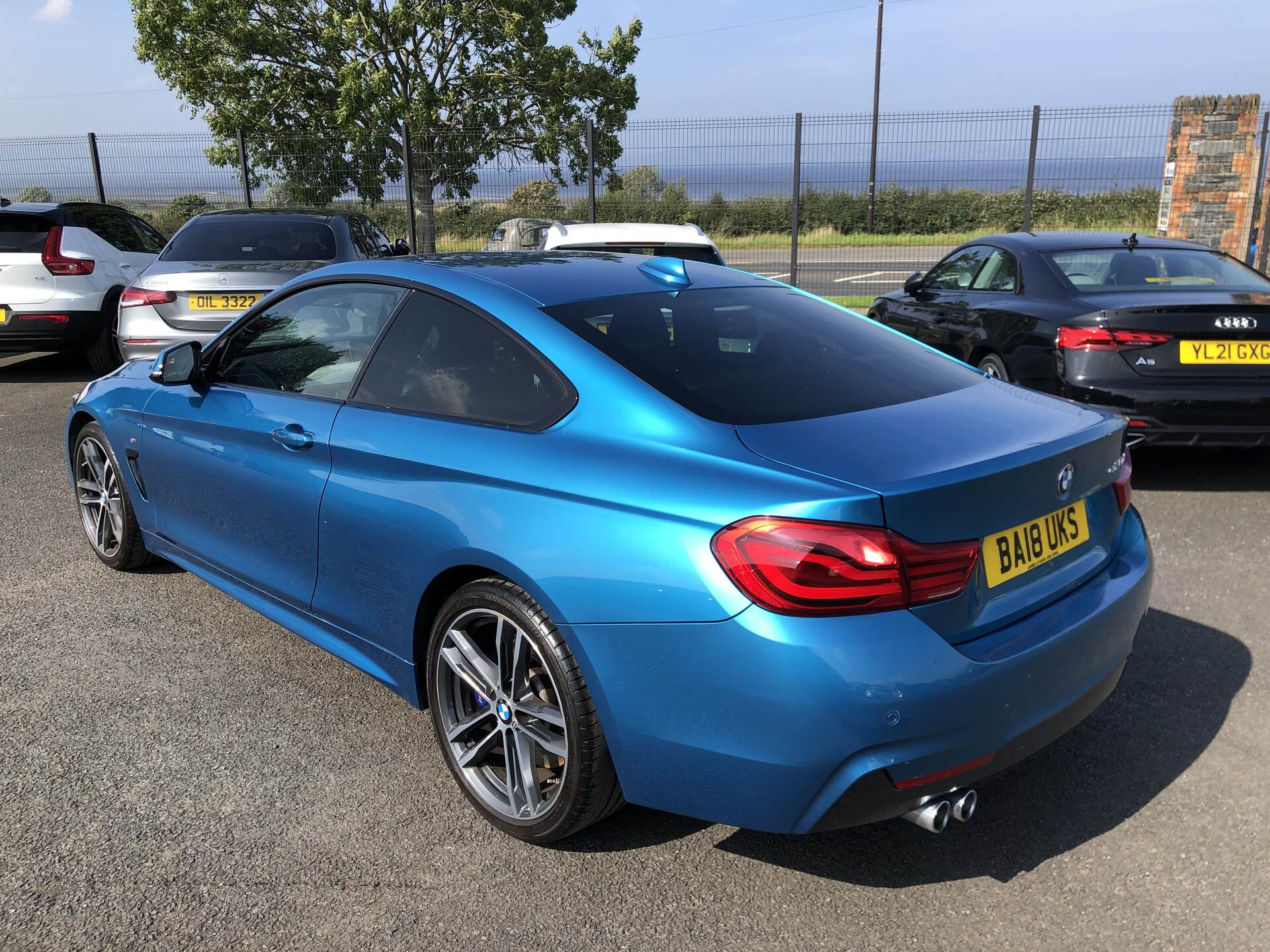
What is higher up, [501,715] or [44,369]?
[501,715]

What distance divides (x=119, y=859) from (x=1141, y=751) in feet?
9.29

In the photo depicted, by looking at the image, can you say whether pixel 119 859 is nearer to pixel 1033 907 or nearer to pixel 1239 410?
pixel 1033 907

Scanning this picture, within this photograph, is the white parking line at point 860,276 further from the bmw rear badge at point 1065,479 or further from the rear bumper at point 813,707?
the rear bumper at point 813,707

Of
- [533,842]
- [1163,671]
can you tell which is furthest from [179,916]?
[1163,671]

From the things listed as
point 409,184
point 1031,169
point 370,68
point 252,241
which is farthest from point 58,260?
point 370,68

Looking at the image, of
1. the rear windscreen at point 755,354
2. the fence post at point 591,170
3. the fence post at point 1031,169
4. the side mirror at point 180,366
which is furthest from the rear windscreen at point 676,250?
the fence post at point 1031,169

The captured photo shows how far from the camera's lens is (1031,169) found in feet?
42.2

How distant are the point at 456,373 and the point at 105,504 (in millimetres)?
2613

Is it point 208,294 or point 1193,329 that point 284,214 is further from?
point 1193,329

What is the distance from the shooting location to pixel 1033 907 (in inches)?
92.7

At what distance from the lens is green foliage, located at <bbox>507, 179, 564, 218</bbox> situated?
15055mm

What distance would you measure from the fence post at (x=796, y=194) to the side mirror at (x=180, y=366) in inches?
397

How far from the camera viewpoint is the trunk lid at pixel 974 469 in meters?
2.12

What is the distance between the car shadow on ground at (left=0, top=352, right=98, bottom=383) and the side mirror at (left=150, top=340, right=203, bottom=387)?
687 centimetres
